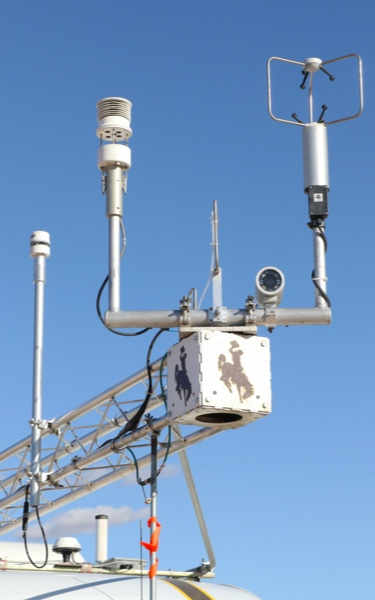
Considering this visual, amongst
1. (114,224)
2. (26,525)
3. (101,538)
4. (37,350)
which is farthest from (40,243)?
(114,224)

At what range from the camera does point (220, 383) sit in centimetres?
1218

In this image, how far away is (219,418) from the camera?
12695 mm

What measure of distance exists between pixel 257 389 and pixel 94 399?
21.4 feet

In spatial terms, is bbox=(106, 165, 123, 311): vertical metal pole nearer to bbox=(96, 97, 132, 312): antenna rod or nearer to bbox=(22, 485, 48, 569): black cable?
bbox=(96, 97, 132, 312): antenna rod

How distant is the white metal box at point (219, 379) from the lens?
12148 millimetres

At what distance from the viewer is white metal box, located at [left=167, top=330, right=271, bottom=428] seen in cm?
1215

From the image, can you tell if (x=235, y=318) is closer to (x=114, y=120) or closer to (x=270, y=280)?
(x=270, y=280)

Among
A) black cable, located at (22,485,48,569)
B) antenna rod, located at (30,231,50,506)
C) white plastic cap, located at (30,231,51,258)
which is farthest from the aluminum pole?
white plastic cap, located at (30,231,51,258)

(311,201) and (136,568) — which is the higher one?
(311,201)

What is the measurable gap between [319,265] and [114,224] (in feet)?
7.83

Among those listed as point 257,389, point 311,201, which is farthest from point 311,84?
point 257,389

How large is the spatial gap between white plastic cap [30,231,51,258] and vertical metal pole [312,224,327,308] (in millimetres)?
9023

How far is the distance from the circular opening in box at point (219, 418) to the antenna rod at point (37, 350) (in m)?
7.38

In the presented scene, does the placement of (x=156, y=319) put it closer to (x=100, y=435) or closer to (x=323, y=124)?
(x=323, y=124)
